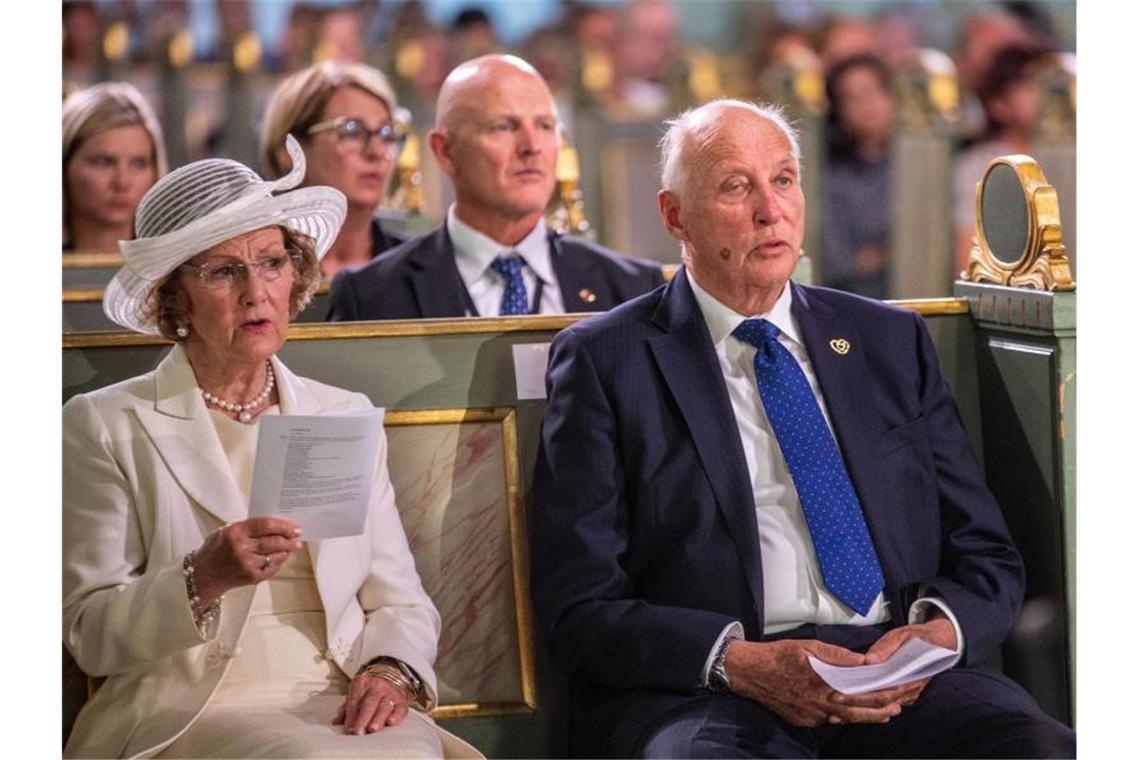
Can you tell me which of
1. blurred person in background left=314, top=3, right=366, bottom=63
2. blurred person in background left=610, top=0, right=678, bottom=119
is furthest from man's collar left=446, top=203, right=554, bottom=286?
blurred person in background left=314, top=3, right=366, bottom=63

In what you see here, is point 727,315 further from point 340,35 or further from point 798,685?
point 340,35

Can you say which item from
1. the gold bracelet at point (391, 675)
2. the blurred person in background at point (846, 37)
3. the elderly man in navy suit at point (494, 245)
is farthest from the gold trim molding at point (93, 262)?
the blurred person in background at point (846, 37)

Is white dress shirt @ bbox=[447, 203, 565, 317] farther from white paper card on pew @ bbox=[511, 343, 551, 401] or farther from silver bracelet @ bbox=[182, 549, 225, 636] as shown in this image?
silver bracelet @ bbox=[182, 549, 225, 636]

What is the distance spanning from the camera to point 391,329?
2.70m

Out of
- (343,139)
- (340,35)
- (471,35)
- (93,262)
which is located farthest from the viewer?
(340,35)

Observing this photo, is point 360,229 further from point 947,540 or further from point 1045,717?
point 1045,717

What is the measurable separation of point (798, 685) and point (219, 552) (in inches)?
32.5

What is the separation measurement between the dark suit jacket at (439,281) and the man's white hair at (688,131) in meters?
0.73

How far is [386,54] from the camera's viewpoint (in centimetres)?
757

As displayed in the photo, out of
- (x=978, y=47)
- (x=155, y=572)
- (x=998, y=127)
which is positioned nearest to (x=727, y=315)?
(x=155, y=572)

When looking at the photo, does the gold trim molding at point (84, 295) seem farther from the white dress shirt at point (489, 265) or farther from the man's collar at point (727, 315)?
the man's collar at point (727, 315)

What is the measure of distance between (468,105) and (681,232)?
3.54ft

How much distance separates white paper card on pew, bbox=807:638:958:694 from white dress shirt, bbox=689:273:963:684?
3.5 inches

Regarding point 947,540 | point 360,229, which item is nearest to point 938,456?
point 947,540
